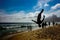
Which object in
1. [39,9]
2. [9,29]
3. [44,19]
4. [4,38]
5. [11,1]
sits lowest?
[4,38]

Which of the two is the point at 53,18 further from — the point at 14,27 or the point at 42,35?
the point at 14,27

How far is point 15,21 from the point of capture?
2930mm

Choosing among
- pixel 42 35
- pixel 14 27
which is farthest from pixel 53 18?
pixel 14 27

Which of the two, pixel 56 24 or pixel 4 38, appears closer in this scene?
pixel 4 38

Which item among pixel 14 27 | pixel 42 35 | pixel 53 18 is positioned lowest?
pixel 42 35

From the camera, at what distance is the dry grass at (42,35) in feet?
9.34

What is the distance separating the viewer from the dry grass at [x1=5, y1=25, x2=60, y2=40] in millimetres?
2846

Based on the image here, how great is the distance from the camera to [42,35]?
9.52ft

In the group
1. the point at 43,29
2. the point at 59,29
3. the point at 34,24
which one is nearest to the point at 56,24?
the point at 59,29

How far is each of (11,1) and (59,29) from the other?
1.23m

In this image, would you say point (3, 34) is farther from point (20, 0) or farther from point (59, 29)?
point (59, 29)

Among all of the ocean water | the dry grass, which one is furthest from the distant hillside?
the ocean water

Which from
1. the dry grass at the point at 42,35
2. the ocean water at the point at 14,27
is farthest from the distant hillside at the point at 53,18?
the ocean water at the point at 14,27

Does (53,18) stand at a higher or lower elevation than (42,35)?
higher
